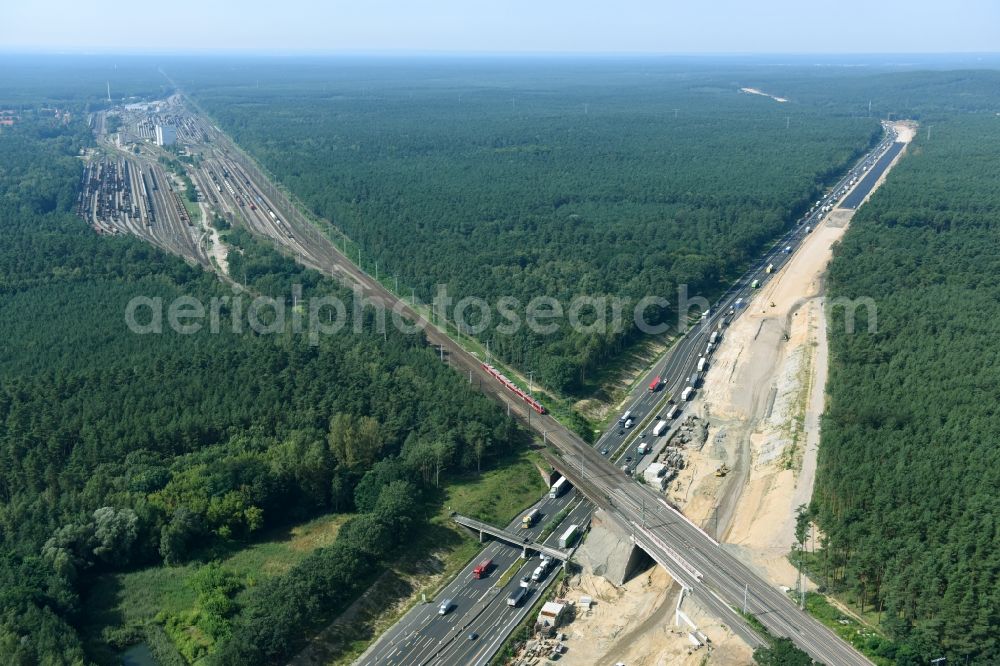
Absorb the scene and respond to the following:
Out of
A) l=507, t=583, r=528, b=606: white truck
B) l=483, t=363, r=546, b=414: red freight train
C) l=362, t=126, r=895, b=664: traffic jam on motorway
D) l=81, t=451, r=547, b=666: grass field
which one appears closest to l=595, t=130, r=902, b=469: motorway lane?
l=362, t=126, r=895, b=664: traffic jam on motorway

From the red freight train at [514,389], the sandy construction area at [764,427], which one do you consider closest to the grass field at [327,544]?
the red freight train at [514,389]

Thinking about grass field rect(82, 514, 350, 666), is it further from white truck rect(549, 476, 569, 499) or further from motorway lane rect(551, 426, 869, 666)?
motorway lane rect(551, 426, 869, 666)

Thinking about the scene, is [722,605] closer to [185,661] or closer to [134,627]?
[185,661]

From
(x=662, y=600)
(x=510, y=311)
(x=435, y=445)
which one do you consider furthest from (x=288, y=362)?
(x=662, y=600)

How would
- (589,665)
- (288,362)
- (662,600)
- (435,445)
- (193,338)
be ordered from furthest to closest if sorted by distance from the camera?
(193,338) → (288,362) → (435,445) → (662,600) → (589,665)

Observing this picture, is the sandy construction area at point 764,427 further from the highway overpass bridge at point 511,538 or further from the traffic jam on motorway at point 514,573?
the highway overpass bridge at point 511,538
